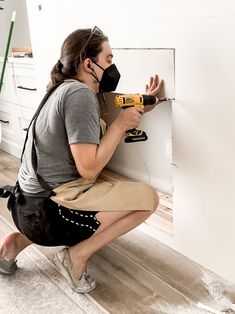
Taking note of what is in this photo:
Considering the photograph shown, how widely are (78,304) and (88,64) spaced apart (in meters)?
0.98

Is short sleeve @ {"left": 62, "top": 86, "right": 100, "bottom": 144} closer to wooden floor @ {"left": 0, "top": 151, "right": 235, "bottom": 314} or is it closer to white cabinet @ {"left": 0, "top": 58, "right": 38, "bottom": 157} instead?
wooden floor @ {"left": 0, "top": 151, "right": 235, "bottom": 314}

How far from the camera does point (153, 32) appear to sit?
1555 millimetres

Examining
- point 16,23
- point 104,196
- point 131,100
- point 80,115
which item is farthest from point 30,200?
point 16,23

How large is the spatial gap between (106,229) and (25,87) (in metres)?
1.80

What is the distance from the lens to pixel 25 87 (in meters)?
2.90

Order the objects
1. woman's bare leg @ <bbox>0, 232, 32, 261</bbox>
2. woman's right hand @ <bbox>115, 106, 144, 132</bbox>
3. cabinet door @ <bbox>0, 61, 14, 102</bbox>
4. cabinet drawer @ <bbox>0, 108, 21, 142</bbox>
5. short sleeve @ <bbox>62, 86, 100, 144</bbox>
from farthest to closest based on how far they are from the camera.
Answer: cabinet drawer @ <bbox>0, 108, 21, 142</bbox>
cabinet door @ <bbox>0, 61, 14, 102</bbox>
woman's bare leg @ <bbox>0, 232, 32, 261</bbox>
woman's right hand @ <bbox>115, 106, 144, 132</bbox>
short sleeve @ <bbox>62, 86, 100, 144</bbox>

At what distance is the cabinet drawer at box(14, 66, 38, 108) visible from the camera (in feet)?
9.14

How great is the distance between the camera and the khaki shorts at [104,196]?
1.44 meters

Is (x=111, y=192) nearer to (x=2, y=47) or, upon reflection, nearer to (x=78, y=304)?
(x=78, y=304)

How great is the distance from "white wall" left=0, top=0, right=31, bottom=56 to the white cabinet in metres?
0.60

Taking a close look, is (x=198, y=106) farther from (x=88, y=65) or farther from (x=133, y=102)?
(x=88, y=65)

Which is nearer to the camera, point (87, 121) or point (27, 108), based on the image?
point (87, 121)

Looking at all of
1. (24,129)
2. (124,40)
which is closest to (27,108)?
(24,129)

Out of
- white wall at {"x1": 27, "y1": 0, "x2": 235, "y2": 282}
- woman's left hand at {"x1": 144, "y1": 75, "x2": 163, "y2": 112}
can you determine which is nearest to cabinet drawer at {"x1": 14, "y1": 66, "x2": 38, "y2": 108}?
white wall at {"x1": 27, "y1": 0, "x2": 235, "y2": 282}
